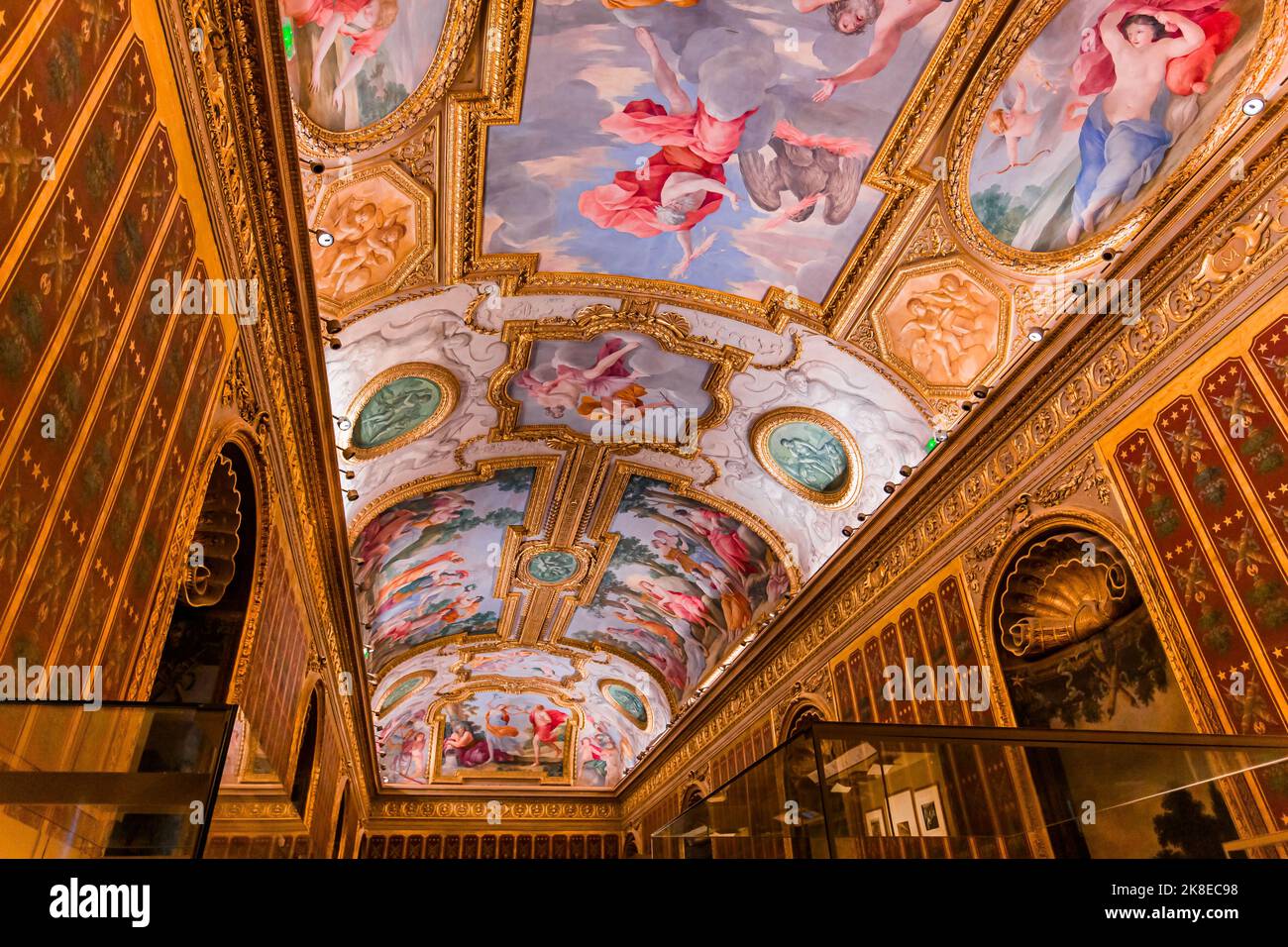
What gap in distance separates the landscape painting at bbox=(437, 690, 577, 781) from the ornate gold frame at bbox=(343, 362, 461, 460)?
15540mm

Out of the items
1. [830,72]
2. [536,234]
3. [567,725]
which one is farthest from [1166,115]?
[567,725]

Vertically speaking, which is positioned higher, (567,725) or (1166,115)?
(567,725)

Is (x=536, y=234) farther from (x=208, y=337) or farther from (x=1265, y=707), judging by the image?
(x=1265, y=707)

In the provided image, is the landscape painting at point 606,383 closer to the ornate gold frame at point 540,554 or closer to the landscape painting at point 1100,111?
the ornate gold frame at point 540,554

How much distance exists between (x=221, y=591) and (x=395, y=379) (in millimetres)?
5191

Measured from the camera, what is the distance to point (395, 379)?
12398mm

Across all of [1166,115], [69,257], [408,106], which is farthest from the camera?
[408,106]

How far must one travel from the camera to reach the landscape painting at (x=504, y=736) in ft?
91.0

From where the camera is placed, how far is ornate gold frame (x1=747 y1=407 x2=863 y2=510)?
13250 mm

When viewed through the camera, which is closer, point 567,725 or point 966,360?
point 966,360

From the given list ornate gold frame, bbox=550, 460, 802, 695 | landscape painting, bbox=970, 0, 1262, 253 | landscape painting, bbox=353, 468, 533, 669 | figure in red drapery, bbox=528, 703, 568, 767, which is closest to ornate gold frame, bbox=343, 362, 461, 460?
landscape painting, bbox=353, 468, 533, 669

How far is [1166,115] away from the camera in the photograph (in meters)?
7.58

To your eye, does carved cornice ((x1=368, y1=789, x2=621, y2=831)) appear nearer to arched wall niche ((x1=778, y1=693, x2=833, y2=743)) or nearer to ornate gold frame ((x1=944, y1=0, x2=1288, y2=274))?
arched wall niche ((x1=778, y1=693, x2=833, y2=743))

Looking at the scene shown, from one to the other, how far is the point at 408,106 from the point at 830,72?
445 centimetres
